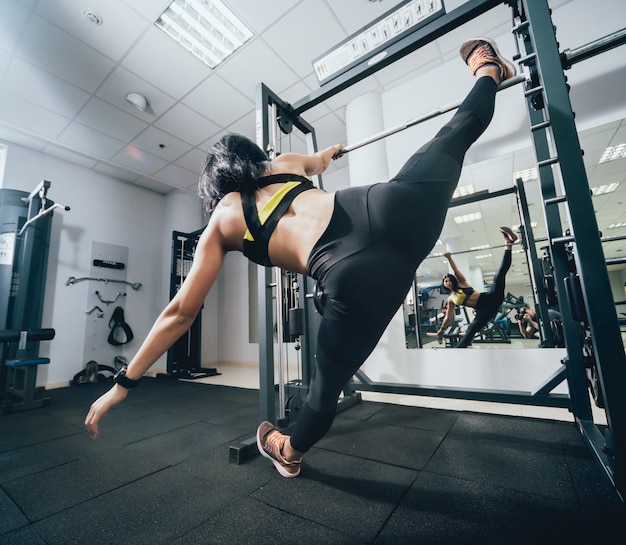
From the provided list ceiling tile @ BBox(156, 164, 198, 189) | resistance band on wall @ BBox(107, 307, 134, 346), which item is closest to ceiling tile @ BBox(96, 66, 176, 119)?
ceiling tile @ BBox(156, 164, 198, 189)

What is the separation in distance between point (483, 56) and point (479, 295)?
2.54 metres

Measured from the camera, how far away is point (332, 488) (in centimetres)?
110

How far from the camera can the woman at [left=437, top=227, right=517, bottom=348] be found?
8.98ft

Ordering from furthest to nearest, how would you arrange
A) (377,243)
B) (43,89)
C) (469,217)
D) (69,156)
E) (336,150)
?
(469,217)
(69,156)
(43,89)
(336,150)
(377,243)

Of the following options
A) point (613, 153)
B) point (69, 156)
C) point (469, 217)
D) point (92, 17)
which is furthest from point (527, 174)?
point (69, 156)

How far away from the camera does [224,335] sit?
5812mm

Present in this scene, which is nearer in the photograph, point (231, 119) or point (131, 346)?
point (231, 119)

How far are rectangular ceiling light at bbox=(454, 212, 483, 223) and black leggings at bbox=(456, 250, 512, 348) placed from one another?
3856 millimetres

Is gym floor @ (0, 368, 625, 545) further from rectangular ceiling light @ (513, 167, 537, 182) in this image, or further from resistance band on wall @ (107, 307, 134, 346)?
rectangular ceiling light @ (513, 167, 537, 182)

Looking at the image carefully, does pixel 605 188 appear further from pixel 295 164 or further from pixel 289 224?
pixel 289 224

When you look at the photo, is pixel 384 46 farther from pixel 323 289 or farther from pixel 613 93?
pixel 613 93

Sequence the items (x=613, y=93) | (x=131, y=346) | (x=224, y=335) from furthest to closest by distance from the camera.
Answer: (x=224, y=335), (x=131, y=346), (x=613, y=93)

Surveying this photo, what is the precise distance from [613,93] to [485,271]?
1560 centimetres

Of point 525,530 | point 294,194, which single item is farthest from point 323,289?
point 525,530
